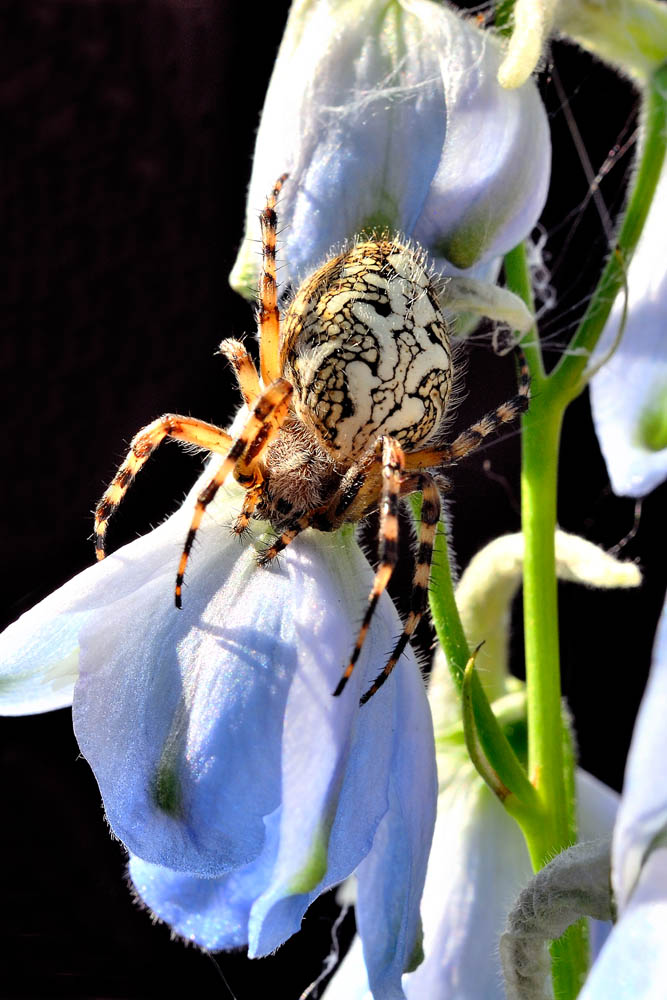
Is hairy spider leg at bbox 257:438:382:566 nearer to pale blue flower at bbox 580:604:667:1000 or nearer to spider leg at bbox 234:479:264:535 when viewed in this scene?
spider leg at bbox 234:479:264:535

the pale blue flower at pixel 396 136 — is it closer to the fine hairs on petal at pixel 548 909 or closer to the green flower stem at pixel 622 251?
the green flower stem at pixel 622 251

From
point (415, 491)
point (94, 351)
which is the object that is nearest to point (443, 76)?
point (415, 491)

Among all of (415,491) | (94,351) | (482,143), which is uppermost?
(482,143)

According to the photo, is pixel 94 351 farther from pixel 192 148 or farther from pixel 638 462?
pixel 638 462

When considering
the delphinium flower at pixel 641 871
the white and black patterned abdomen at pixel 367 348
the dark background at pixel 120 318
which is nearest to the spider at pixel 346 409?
the white and black patterned abdomen at pixel 367 348

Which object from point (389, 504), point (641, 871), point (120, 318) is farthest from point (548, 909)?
point (120, 318)

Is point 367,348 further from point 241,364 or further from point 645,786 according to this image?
point 645,786

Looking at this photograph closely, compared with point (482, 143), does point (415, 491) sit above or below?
below
